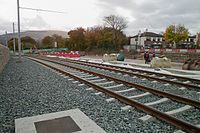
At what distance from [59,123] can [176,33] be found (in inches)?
2541

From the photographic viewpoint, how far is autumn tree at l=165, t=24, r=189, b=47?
57809 millimetres

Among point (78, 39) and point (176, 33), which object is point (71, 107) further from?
point (176, 33)

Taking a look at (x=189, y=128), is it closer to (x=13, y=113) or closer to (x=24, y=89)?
(x=13, y=113)

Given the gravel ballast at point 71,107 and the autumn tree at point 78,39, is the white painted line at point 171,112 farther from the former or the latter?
the autumn tree at point 78,39

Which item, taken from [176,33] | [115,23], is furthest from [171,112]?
[176,33]

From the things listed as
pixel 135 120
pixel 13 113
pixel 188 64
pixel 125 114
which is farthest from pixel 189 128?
pixel 188 64

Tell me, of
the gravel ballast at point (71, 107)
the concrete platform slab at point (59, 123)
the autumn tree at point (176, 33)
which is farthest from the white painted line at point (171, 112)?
the autumn tree at point (176, 33)

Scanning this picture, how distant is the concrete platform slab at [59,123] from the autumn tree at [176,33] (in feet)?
204

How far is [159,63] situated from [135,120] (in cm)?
1031

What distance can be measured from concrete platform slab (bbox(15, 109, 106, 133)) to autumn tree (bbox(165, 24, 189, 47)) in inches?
2453

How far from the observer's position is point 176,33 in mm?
59312

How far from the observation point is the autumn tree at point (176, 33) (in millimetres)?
57809

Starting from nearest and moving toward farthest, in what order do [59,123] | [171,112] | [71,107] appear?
[59,123], [171,112], [71,107]

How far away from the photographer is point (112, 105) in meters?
4.57
